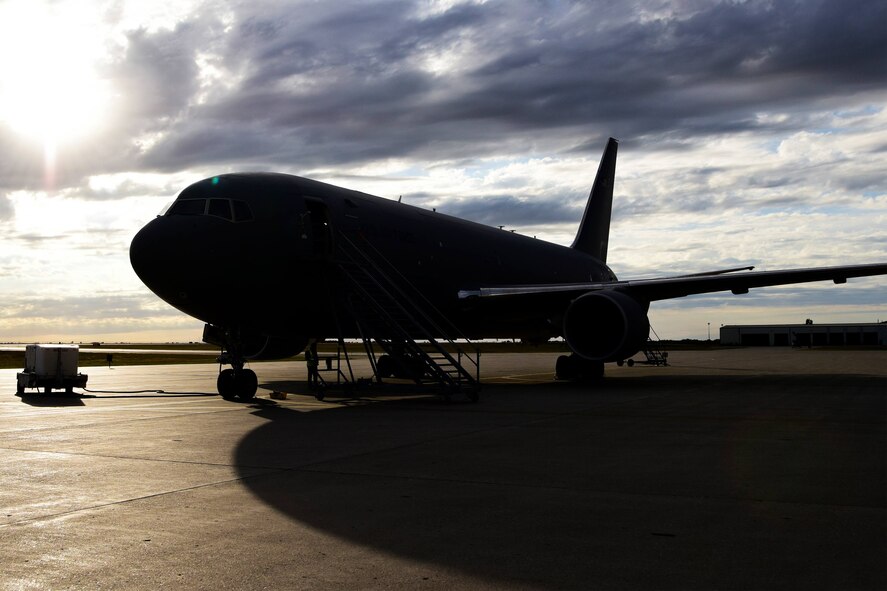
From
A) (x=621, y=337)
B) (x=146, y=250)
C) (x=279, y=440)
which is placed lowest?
(x=279, y=440)

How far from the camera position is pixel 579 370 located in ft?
71.8

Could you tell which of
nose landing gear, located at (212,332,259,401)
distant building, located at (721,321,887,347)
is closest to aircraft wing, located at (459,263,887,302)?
nose landing gear, located at (212,332,259,401)

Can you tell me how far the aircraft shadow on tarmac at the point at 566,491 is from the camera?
4.31 meters

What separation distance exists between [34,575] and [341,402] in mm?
11056

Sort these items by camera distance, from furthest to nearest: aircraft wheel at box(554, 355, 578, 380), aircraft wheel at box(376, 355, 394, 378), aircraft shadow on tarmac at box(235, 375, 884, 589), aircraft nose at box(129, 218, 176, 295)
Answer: aircraft wheel at box(554, 355, 578, 380)
aircraft wheel at box(376, 355, 394, 378)
aircraft nose at box(129, 218, 176, 295)
aircraft shadow on tarmac at box(235, 375, 884, 589)

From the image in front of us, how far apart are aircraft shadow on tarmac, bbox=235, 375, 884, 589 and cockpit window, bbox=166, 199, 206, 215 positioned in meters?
5.31

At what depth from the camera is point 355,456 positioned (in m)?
8.27

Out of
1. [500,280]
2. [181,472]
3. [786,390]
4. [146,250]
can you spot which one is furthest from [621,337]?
[181,472]

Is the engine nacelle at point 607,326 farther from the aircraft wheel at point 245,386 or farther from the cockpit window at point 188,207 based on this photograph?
the cockpit window at point 188,207

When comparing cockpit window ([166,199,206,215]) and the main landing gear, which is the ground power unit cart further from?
the main landing gear

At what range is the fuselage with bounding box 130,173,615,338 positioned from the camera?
14656 millimetres

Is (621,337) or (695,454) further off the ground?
(621,337)

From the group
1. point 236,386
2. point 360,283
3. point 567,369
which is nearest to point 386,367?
point 567,369

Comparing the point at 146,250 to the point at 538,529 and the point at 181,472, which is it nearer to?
the point at 181,472
